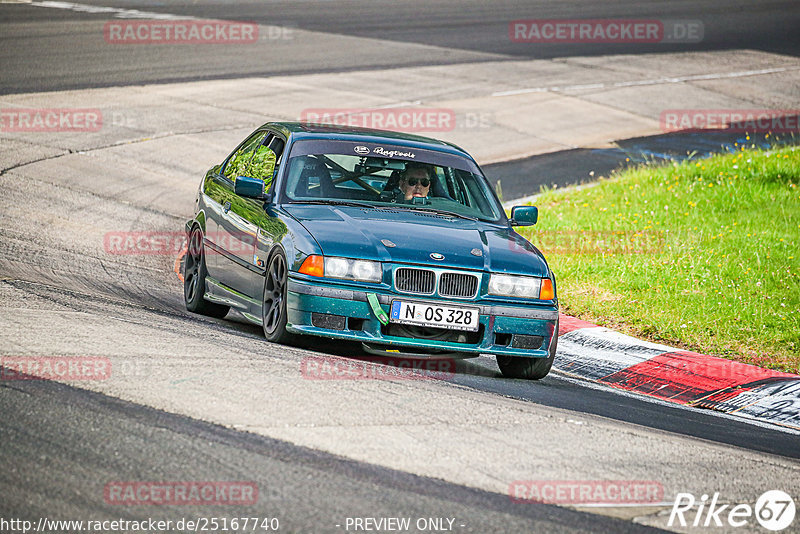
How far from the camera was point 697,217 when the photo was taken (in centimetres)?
1365

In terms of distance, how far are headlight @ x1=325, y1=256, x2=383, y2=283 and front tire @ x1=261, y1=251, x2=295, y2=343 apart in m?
0.32

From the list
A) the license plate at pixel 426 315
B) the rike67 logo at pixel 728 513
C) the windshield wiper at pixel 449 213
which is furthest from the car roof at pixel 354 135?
the rike67 logo at pixel 728 513

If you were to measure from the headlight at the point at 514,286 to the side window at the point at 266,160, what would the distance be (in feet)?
6.92

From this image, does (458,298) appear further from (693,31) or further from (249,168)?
(693,31)

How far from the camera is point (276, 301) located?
7.76 metres

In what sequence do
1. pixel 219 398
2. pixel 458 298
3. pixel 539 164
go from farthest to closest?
pixel 539 164
pixel 458 298
pixel 219 398

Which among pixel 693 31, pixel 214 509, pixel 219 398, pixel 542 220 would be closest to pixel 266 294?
pixel 219 398

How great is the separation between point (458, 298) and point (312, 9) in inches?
1030

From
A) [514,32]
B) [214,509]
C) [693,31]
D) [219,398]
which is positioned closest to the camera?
[214,509]

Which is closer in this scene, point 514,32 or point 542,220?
point 542,220

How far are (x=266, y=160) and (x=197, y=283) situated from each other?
3.85 ft

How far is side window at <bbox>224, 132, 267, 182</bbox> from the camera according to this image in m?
9.63
